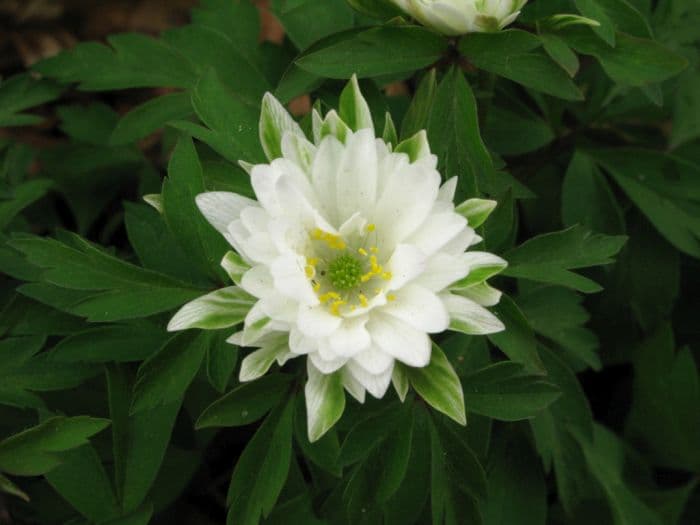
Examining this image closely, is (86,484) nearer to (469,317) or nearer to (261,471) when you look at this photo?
(261,471)

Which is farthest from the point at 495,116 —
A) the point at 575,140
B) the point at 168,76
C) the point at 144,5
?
the point at 144,5

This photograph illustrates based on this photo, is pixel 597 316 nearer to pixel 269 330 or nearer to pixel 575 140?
pixel 575 140

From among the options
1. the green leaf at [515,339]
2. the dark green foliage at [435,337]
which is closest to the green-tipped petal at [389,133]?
the dark green foliage at [435,337]

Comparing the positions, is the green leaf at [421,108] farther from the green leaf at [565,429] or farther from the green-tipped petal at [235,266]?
the green leaf at [565,429]

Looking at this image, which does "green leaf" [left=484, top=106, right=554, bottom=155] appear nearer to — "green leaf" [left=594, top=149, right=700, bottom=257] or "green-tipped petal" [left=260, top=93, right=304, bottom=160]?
"green leaf" [left=594, top=149, right=700, bottom=257]

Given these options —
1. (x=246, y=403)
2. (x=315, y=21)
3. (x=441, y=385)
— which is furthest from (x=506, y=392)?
(x=315, y=21)

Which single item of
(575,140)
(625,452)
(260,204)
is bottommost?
(625,452)
